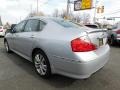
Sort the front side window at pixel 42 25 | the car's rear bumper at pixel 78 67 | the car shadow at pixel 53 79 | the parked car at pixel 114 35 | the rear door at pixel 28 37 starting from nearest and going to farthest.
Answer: the car's rear bumper at pixel 78 67
the car shadow at pixel 53 79
the front side window at pixel 42 25
the rear door at pixel 28 37
the parked car at pixel 114 35

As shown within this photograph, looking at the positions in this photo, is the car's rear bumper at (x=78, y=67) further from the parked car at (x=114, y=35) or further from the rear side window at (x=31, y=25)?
the parked car at (x=114, y=35)

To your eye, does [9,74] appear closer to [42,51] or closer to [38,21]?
[42,51]

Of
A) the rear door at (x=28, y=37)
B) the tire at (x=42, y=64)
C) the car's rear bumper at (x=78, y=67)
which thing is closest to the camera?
the car's rear bumper at (x=78, y=67)

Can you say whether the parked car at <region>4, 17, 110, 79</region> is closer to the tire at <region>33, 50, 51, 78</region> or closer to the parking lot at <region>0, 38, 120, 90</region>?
the tire at <region>33, 50, 51, 78</region>

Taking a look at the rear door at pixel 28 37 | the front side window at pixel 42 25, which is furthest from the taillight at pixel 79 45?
the rear door at pixel 28 37

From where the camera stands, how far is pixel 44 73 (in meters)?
4.10

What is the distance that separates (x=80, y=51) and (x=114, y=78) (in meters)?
1.48

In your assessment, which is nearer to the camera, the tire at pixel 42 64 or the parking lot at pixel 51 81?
the parking lot at pixel 51 81

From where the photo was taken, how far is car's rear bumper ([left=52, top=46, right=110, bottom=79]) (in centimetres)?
326

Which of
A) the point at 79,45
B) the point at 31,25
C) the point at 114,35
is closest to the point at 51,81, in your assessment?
the point at 79,45

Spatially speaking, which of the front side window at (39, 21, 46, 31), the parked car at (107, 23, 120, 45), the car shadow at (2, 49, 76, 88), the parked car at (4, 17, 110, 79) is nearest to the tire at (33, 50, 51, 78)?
the parked car at (4, 17, 110, 79)

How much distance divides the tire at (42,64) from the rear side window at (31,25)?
71 cm

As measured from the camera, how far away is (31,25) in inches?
190

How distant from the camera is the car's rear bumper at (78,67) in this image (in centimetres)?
326
